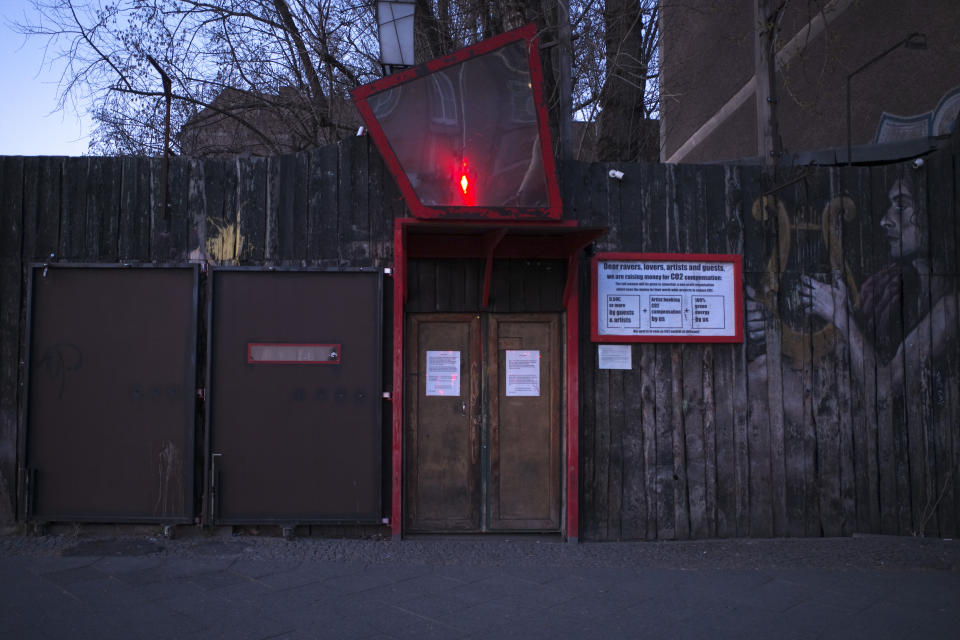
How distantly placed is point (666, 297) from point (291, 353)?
12.0 feet

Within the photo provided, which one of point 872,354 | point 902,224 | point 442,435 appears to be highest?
point 902,224

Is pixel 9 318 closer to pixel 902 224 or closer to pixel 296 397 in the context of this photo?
pixel 296 397

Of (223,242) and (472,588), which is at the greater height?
(223,242)

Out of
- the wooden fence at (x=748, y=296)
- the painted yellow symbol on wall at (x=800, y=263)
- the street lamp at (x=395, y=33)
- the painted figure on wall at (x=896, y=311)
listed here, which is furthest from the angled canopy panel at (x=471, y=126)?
the painted figure on wall at (x=896, y=311)

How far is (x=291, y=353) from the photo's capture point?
7379 millimetres

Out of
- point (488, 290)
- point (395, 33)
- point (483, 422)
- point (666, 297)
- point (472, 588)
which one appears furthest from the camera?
point (395, 33)

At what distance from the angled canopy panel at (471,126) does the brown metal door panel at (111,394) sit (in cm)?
233

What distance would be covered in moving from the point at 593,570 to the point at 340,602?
7.10 feet

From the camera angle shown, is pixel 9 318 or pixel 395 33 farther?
pixel 395 33

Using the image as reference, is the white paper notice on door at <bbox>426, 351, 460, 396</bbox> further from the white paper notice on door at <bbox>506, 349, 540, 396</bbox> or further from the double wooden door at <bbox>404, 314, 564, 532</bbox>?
the white paper notice on door at <bbox>506, 349, 540, 396</bbox>

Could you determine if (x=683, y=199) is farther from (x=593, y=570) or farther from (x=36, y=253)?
(x=36, y=253)

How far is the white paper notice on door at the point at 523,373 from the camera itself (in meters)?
7.61

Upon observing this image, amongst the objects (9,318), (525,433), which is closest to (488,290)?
(525,433)

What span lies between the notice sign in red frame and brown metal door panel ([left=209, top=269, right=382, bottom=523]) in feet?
7.28
